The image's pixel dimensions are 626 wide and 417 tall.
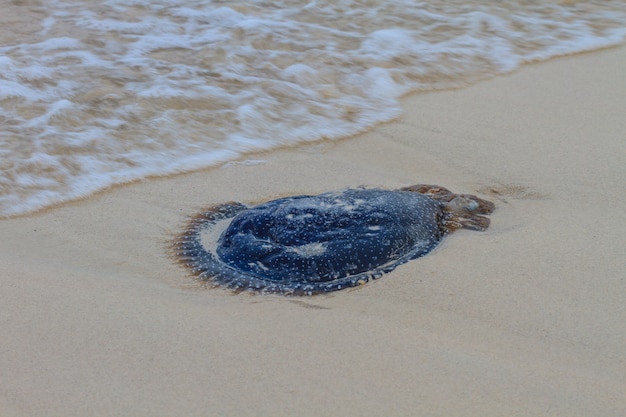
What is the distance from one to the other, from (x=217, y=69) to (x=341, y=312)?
2.85m

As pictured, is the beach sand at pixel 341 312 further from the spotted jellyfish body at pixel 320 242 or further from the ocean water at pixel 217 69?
the ocean water at pixel 217 69

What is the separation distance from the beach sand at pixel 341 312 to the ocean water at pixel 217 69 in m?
0.35

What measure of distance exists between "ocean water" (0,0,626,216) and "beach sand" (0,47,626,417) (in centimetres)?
35

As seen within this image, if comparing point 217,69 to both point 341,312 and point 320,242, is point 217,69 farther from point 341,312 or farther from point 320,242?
point 341,312

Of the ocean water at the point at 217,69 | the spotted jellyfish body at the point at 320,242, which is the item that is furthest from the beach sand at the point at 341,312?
the ocean water at the point at 217,69

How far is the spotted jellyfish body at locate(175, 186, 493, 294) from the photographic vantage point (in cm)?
277

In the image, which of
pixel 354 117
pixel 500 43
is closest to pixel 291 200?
pixel 354 117

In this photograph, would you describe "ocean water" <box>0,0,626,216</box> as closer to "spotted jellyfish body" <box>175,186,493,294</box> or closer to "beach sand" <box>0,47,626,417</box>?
"beach sand" <box>0,47,626,417</box>

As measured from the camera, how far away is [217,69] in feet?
16.6

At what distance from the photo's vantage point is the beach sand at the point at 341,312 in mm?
2234

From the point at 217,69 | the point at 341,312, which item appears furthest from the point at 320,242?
the point at 217,69

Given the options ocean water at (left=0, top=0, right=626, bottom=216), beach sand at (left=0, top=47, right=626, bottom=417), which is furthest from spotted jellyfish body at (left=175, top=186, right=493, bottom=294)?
ocean water at (left=0, top=0, right=626, bottom=216)

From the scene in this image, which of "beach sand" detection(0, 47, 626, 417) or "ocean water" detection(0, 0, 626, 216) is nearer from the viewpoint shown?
"beach sand" detection(0, 47, 626, 417)

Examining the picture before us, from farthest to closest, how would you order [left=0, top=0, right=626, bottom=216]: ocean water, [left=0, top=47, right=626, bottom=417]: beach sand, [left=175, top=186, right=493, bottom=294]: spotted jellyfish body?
[left=0, top=0, right=626, bottom=216]: ocean water, [left=175, top=186, right=493, bottom=294]: spotted jellyfish body, [left=0, top=47, right=626, bottom=417]: beach sand
